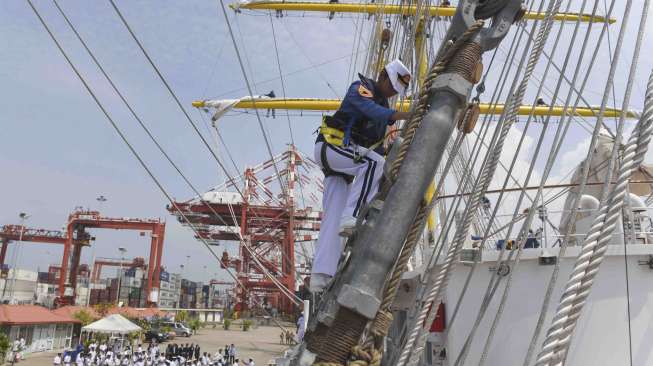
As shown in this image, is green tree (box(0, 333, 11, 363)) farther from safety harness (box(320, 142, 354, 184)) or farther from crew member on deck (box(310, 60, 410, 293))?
safety harness (box(320, 142, 354, 184))

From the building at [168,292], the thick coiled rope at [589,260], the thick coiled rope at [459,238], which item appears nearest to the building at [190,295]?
the building at [168,292]

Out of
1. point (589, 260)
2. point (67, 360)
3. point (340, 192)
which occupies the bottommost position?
point (67, 360)

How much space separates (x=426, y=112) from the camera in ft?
5.32

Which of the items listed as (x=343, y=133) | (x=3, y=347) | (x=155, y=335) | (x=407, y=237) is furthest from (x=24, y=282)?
(x=407, y=237)

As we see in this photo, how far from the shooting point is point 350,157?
7.99 ft

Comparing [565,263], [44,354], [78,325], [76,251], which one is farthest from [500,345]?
[76,251]

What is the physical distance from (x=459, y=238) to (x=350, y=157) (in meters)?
0.77

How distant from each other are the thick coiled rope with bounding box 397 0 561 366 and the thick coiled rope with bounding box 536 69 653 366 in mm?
442

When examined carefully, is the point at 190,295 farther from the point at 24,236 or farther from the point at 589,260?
the point at 589,260

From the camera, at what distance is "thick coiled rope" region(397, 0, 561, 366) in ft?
5.10

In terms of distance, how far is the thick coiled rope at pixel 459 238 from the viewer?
5.10 ft

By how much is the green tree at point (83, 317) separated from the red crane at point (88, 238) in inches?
525

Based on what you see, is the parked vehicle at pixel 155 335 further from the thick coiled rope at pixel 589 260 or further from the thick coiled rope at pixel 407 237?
the thick coiled rope at pixel 589 260

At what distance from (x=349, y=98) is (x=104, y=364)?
18212mm
